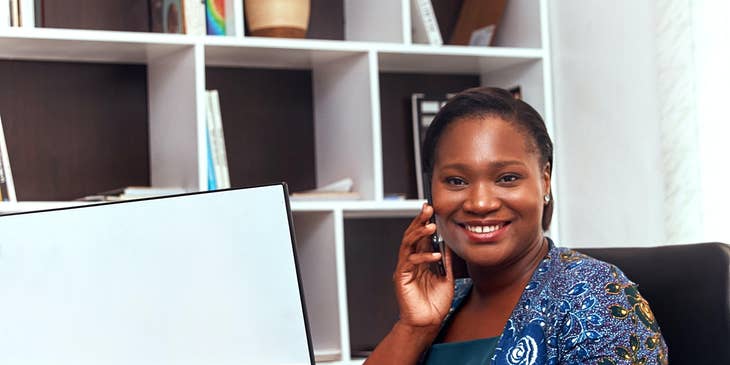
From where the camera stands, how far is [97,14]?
2.71 m

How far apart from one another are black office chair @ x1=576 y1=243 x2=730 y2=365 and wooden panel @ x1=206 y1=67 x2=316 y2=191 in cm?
155

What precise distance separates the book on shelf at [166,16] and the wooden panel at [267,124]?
236 millimetres

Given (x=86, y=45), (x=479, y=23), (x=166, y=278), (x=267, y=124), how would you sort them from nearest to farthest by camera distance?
(x=166, y=278) → (x=86, y=45) → (x=267, y=124) → (x=479, y=23)

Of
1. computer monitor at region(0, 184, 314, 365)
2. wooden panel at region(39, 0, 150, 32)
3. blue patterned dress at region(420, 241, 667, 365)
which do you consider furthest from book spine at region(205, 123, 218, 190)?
computer monitor at region(0, 184, 314, 365)

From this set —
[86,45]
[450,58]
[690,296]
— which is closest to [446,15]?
[450,58]

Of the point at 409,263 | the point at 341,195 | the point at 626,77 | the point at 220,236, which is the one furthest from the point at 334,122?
the point at 220,236

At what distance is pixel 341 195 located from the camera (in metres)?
2.59

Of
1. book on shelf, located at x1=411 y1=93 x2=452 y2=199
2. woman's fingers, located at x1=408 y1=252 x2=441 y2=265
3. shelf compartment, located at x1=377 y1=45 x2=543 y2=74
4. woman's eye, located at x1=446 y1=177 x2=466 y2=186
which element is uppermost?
shelf compartment, located at x1=377 y1=45 x2=543 y2=74

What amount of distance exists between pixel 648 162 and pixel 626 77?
0.78 ft

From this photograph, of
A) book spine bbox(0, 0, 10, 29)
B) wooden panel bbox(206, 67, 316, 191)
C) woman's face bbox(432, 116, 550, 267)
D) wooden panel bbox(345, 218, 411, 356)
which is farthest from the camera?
wooden panel bbox(345, 218, 411, 356)

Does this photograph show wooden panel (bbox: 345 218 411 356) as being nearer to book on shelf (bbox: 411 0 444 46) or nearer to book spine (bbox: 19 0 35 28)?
book on shelf (bbox: 411 0 444 46)

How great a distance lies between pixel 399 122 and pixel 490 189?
157 cm

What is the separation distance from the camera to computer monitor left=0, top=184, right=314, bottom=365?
43.4 inches

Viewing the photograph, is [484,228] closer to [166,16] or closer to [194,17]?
[194,17]
